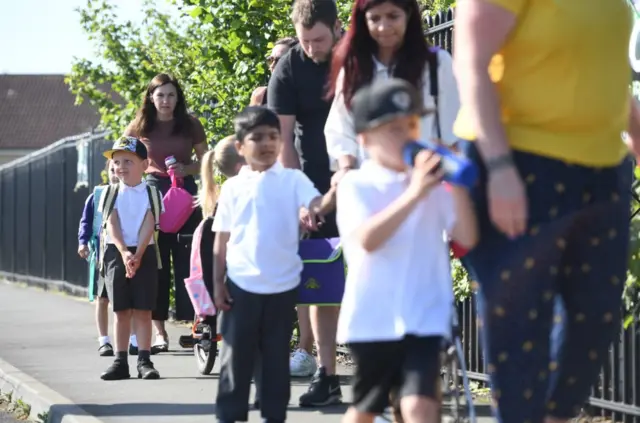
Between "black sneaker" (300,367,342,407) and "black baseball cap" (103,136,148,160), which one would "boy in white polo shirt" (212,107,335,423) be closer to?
"black sneaker" (300,367,342,407)

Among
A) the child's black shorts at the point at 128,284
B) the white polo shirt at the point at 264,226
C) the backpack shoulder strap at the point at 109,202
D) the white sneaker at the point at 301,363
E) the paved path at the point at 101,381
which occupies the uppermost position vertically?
the backpack shoulder strap at the point at 109,202

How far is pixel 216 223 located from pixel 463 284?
206 centimetres

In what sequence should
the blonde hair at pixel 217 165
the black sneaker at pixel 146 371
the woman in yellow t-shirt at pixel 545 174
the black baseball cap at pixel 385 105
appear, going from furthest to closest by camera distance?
the black sneaker at pixel 146 371 < the blonde hair at pixel 217 165 < the black baseball cap at pixel 385 105 < the woman in yellow t-shirt at pixel 545 174

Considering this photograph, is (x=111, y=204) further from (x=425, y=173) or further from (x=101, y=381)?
(x=425, y=173)

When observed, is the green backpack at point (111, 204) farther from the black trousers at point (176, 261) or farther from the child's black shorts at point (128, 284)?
the black trousers at point (176, 261)

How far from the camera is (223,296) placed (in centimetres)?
583

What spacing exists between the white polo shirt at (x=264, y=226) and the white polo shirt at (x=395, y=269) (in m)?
1.41

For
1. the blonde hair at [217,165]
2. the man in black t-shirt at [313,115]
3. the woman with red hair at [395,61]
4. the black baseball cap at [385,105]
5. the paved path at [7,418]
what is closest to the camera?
the black baseball cap at [385,105]

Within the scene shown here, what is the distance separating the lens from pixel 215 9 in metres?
10.6

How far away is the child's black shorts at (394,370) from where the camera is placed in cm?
435

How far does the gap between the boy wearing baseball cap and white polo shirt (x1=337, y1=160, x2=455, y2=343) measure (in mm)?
4353

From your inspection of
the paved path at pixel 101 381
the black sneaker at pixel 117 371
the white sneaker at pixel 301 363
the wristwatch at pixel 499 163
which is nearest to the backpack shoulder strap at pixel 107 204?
the black sneaker at pixel 117 371

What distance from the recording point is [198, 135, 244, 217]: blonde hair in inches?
271

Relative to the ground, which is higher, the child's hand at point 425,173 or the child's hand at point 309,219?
the child's hand at point 425,173
